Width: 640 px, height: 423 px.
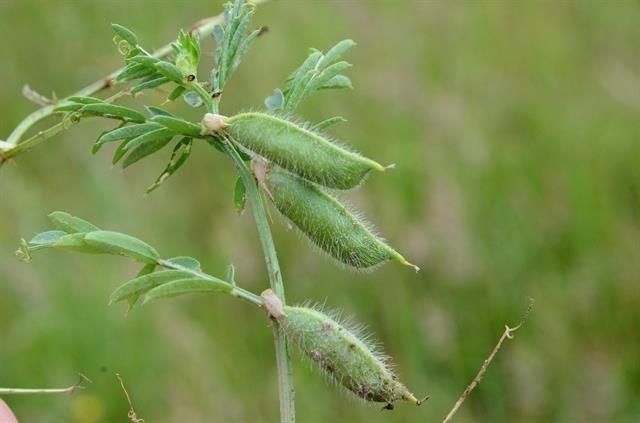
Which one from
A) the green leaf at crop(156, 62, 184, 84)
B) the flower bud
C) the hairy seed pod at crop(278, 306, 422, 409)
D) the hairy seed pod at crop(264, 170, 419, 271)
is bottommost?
the hairy seed pod at crop(278, 306, 422, 409)

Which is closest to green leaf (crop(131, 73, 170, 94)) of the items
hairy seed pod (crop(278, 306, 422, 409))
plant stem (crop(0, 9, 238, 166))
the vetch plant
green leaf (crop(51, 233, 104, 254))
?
the vetch plant

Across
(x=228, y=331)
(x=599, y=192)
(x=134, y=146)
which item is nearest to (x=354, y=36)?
(x=599, y=192)

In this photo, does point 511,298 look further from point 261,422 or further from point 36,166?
point 36,166

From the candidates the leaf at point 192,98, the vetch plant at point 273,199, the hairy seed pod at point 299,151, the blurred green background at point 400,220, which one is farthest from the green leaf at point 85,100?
the blurred green background at point 400,220

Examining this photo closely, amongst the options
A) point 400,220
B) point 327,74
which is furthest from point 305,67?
point 400,220

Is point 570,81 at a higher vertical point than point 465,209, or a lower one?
higher

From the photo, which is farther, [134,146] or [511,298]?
[511,298]

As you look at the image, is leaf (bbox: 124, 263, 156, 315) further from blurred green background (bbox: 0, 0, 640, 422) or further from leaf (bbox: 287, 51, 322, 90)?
blurred green background (bbox: 0, 0, 640, 422)

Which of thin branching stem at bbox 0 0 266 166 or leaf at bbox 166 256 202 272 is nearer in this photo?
leaf at bbox 166 256 202 272
